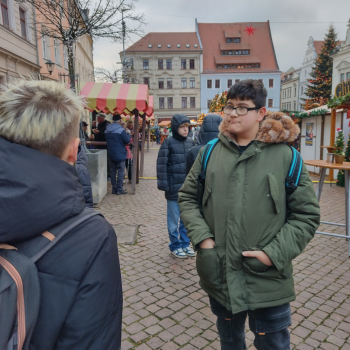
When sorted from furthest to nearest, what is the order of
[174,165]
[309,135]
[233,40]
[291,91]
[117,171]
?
1. [291,91]
2. [233,40]
3. [309,135]
4. [117,171]
5. [174,165]

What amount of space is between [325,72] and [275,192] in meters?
39.7

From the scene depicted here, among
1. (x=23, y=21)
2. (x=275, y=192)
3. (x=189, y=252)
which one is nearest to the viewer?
(x=275, y=192)

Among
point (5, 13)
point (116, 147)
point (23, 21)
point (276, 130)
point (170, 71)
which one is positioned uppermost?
point (170, 71)

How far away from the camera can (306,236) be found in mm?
1700

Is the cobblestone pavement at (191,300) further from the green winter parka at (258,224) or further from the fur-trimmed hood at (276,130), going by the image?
the fur-trimmed hood at (276,130)

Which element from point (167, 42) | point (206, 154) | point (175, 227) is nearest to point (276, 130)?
point (206, 154)

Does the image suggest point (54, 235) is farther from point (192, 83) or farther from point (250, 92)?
point (192, 83)

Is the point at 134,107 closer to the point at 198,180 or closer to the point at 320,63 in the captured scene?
the point at 198,180

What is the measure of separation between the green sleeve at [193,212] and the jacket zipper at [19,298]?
106 centimetres

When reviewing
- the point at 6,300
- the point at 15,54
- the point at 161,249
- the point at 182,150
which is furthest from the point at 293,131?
the point at 15,54

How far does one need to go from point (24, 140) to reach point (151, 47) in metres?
56.4

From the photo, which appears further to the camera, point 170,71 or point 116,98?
point 170,71

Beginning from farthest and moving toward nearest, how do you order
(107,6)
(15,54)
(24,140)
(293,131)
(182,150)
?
(15,54) < (107,6) < (182,150) < (293,131) < (24,140)

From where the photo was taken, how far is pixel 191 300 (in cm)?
328
